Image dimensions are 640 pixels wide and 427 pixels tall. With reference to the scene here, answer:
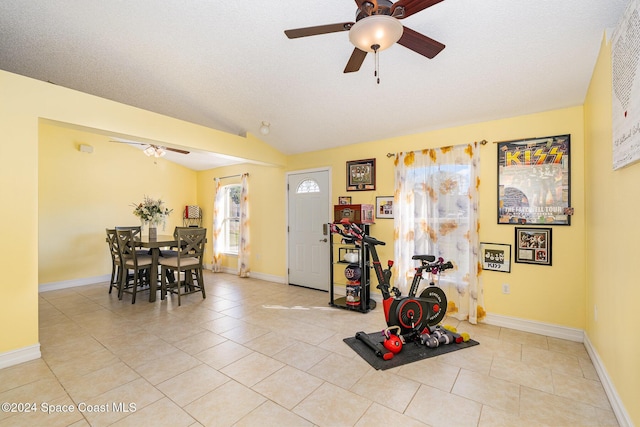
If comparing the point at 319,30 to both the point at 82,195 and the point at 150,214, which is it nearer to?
the point at 150,214

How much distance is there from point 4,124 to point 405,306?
156 inches

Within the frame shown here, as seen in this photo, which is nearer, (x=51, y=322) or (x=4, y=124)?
(x=4, y=124)

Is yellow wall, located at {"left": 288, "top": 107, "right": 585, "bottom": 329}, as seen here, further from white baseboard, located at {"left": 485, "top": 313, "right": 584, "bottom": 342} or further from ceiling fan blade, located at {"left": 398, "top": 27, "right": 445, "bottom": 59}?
ceiling fan blade, located at {"left": 398, "top": 27, "right": 445, "bottom": 59}

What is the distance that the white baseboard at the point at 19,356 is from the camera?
2.43m

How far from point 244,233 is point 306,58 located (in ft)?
13.2

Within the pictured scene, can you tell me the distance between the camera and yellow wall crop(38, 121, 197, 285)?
16.3 ft

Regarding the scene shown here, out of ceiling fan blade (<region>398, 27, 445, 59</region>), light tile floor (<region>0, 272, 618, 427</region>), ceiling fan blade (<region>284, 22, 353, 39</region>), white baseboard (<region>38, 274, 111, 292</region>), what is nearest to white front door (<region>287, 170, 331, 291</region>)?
light tile floor (<region>0, 272, 618, 427</region>)

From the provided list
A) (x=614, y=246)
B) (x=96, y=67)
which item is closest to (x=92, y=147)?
(x=96, y=67)

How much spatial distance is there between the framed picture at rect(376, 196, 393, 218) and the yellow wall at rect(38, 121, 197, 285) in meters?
Result: 5.01

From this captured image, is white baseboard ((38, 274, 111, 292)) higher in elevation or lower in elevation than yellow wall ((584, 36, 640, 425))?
lower

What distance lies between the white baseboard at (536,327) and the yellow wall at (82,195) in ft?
22.0

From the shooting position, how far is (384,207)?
167 inches

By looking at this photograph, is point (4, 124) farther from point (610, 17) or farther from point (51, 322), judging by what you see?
point (610, 17)

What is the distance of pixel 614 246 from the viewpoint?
6.45ft
